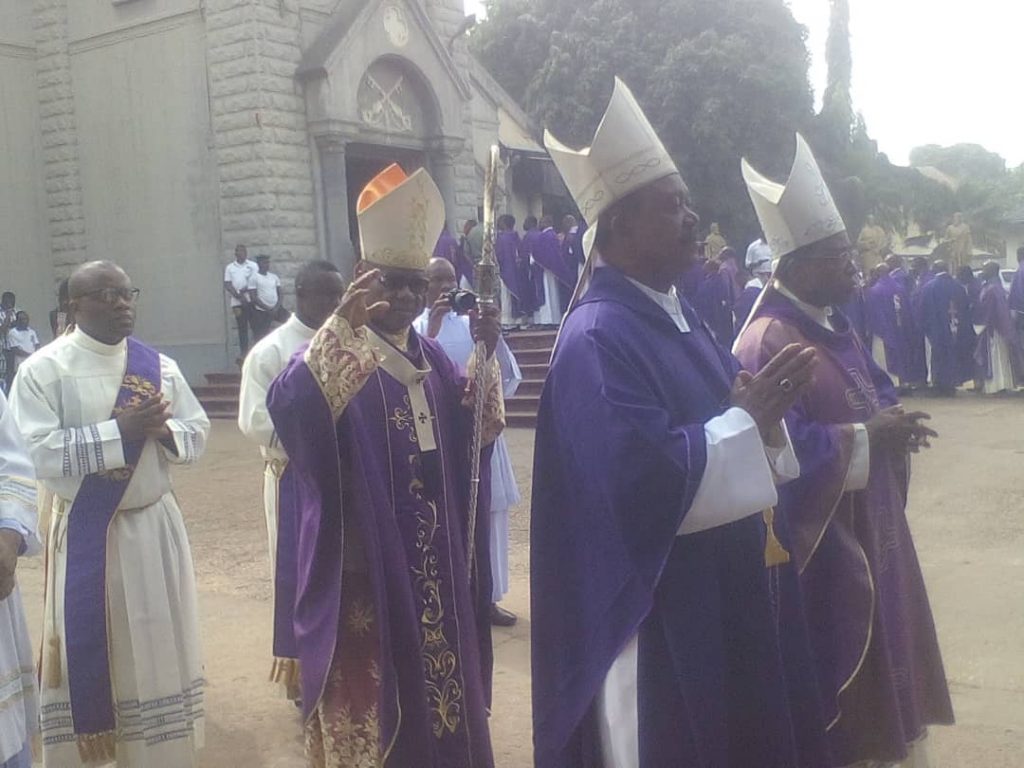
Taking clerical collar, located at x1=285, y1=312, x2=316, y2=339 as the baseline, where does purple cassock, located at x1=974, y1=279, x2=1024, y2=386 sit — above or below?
below

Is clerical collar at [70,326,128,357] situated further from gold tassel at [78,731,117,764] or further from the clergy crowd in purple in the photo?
gold tassel at [78,731,117,764]

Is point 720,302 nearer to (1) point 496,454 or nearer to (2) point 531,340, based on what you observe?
(2) point 531,340

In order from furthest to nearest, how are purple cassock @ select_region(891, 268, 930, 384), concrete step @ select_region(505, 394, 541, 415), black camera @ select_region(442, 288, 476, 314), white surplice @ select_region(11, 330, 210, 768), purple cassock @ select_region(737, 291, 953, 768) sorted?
purple cassock @ select_region(891, 268, 930, 384)
concrete step @ select_region(505, 394, 541, 415)
white surplice @ select_region(11, 330, 210, 768)
black camera @ select_region(442, 288, 476, 314)
purple cassock @ select_region(737, 291, 953, 768)

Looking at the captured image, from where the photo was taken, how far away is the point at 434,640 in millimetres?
3561

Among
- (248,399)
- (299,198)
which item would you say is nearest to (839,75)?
(299,198)

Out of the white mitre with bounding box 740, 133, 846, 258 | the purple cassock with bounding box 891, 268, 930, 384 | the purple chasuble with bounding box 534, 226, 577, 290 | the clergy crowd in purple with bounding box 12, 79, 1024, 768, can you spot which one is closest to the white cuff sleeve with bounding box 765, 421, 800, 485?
the clergy crowd in purple with bounding box 12, 79, 1024, 768

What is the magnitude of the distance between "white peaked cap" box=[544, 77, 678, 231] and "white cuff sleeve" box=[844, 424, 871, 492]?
111cm

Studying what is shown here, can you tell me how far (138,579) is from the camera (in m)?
4.38

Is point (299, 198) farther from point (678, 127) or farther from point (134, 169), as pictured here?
point (678, 127)

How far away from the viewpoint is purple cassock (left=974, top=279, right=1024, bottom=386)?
1491 centimetres

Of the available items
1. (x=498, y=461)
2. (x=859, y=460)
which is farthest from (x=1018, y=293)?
(x=859, y=460)

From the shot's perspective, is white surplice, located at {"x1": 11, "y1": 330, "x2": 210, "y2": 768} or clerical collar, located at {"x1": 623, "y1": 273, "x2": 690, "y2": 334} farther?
white surplice, located at {"x1": 11, "y1": 330, "x2": 210, "y2": 768}

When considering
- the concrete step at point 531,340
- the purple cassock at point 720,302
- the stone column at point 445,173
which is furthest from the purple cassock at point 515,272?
the purple cassock at point 720,302

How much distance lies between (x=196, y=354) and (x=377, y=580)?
14.1 metres
